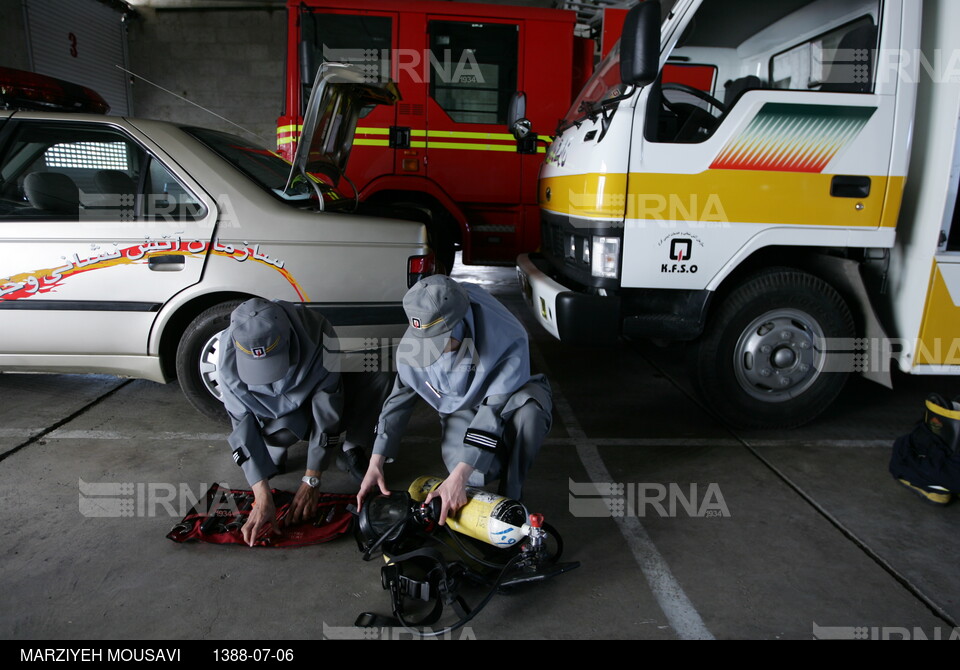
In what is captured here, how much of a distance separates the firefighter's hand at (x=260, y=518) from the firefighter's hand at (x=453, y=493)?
2.06ft

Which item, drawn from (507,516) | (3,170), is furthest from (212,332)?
(507,516)

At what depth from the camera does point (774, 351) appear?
3.36 metres

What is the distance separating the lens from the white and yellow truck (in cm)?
302

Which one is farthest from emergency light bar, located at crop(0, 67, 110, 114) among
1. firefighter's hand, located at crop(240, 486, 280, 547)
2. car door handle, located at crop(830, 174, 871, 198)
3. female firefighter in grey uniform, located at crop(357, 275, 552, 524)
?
car door handle, located at crop(830, 174, 871, 198)

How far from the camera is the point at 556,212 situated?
12.4 feet

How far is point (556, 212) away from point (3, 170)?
2963 millimetres

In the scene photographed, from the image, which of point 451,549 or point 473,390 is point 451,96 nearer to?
point 473,390

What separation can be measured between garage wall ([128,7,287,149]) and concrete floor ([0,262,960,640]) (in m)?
8.94

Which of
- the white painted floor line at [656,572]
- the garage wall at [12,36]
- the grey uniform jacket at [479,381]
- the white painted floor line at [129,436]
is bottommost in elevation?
the white painted floor line at [656,572]

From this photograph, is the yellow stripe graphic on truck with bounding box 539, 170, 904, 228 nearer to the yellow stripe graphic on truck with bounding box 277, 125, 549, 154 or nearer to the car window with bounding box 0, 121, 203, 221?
the car window with bounding box 0, 121, 203, 221

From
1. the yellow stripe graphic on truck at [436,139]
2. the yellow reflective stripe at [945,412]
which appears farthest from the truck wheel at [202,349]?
the yellow reflective stripe at [945,412]

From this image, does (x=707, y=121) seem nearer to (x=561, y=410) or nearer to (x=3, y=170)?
(x=561, y=410)

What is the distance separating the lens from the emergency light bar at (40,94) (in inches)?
130

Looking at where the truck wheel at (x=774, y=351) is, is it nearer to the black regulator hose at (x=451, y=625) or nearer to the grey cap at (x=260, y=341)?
the black regulator hose at (x=451, y=625)
